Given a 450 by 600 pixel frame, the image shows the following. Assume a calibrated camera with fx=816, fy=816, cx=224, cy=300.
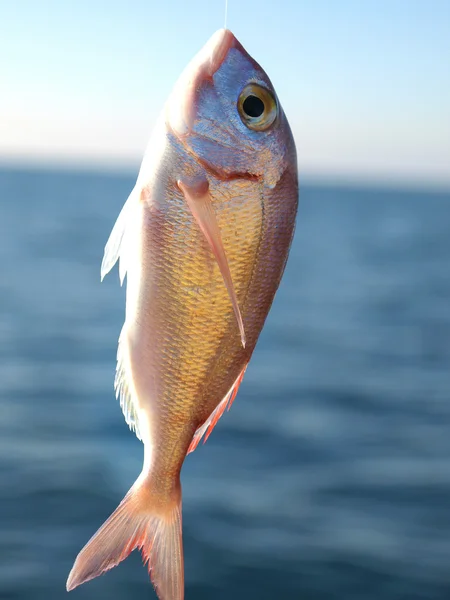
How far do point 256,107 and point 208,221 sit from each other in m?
0.34

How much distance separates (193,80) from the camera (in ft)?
6.43

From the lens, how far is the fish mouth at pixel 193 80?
6.36 ft

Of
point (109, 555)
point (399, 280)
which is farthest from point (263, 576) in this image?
point (399, 280)

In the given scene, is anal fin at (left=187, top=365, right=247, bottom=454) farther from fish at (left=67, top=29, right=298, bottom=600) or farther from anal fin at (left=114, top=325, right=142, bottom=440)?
anal fin at (left=114, top=325, right=142, bottom=440)

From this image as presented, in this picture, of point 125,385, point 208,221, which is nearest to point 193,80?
point 208,221

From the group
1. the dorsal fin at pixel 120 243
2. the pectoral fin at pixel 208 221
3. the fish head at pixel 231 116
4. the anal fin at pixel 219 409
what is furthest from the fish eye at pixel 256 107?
the anal fin at pixel 219 409

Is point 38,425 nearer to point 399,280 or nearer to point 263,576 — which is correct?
point 263,576

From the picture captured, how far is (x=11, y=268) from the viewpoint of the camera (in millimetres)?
37219

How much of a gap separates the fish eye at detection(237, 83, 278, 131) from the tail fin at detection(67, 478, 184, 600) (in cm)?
97

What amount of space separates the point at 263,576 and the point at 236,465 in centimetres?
319

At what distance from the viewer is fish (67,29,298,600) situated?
191 centimetres

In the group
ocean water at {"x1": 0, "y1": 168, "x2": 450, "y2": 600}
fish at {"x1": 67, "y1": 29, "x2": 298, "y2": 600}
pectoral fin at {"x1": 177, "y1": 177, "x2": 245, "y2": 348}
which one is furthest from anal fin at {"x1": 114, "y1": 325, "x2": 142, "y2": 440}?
ocean water at {"x1": 0, "y1": 168, "x2": 450, "y2": 600}

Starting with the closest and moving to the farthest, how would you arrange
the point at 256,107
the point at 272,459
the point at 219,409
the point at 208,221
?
the point at 208,221 < the point at 256,107 < the point at 219,409 < the point at 272,459

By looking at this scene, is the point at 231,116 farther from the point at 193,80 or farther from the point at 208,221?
the point at 208,221
